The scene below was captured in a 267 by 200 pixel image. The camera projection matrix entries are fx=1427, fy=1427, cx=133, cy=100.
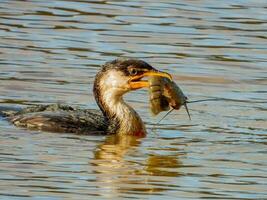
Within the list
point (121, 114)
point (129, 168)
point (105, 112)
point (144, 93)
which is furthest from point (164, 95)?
point (144, 93)

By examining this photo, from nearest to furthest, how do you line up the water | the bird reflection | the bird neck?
the bird reflection, the water, the bird neck

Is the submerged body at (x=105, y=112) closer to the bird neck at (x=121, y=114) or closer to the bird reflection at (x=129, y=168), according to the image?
the bird neck at (x=121, y=114)

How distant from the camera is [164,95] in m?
16.1

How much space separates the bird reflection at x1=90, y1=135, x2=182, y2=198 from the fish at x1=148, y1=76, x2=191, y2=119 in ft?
1.51

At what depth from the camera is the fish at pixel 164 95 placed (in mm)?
16047

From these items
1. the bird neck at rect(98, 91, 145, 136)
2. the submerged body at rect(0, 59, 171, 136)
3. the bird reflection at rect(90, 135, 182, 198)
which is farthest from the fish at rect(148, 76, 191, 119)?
the bird reflection at rect(90, 135, 182, 198)

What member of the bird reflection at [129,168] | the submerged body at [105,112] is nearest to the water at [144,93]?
the bird reflection at [129,168]

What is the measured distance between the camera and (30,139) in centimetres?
1526

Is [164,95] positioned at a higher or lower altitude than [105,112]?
higher

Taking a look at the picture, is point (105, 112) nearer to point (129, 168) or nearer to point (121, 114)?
point (121, 114)

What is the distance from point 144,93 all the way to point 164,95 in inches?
99.4

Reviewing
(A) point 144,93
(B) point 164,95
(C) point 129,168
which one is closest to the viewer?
(C) point 129,168

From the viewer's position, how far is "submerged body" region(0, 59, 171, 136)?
15961 millimetres

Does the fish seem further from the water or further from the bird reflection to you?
the bird reflection
